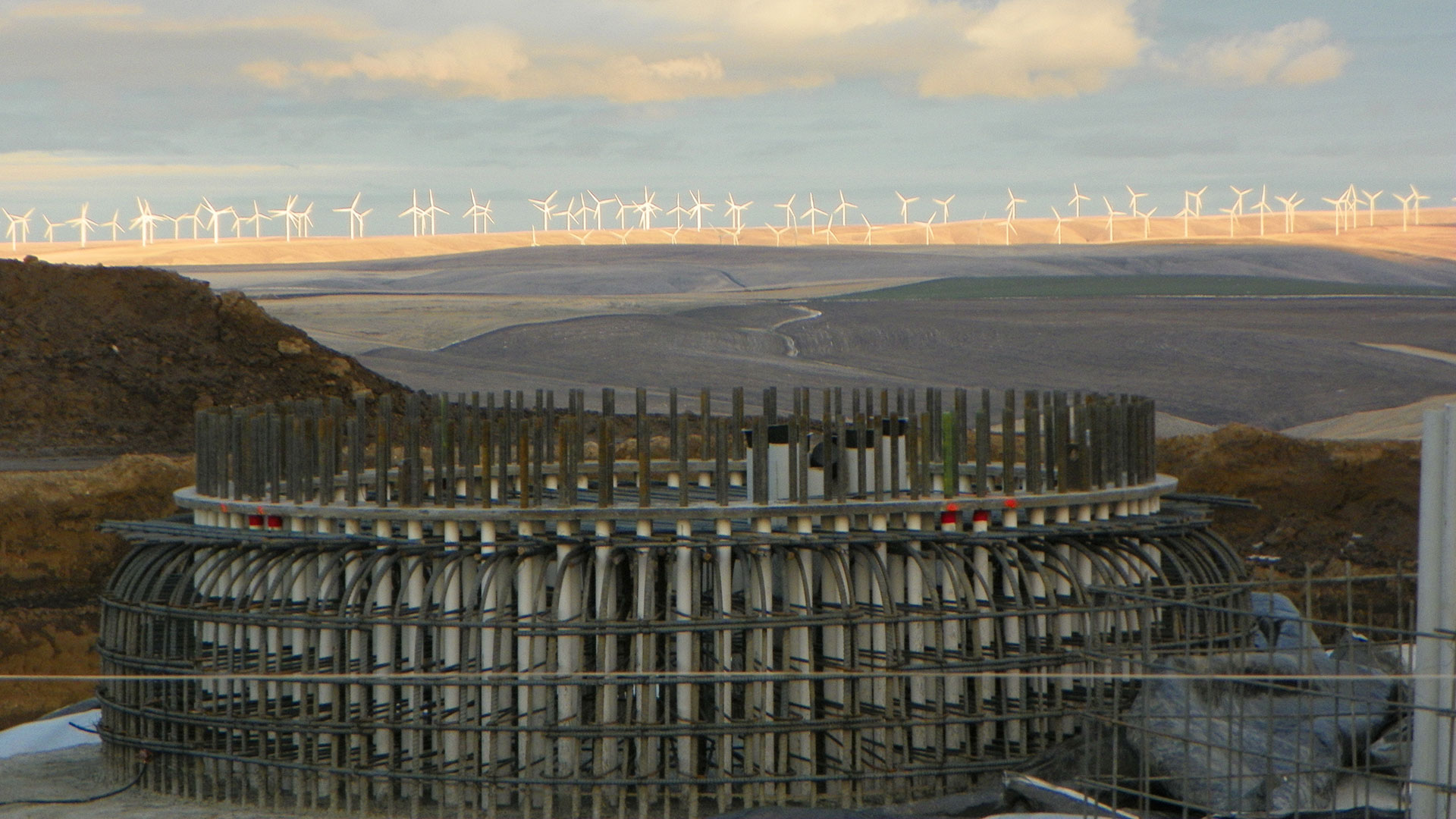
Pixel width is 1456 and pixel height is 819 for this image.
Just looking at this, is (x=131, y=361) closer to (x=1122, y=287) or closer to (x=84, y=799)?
(x=84, y=799)

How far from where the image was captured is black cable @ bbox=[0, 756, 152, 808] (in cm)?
1316

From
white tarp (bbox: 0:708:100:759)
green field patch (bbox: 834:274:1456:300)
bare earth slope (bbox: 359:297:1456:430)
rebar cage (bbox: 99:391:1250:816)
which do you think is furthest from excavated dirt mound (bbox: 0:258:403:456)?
green field patch (bbox: 834:274:1456:300)

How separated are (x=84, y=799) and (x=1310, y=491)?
70.8 feet

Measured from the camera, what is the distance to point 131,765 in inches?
529

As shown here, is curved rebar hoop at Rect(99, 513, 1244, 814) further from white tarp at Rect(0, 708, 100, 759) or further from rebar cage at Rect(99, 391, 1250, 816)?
white tarp at Rect(0, 708, 100, 759)

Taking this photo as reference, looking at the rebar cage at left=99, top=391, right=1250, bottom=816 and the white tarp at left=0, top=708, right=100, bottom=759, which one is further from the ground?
the rebar cage at left=99, top=391, right=1250, bottom=816

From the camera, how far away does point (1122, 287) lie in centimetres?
9612

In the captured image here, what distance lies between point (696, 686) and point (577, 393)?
5243mm

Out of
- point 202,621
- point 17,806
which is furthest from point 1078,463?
point 17,806

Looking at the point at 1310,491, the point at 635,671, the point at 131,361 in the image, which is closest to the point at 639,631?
the point at 635,671

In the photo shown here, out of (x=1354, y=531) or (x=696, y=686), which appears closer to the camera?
(x=696, y=686)

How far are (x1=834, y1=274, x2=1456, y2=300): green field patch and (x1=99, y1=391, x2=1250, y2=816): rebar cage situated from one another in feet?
237

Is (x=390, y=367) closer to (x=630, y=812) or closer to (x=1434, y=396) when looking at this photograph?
(x=1434, y=396)

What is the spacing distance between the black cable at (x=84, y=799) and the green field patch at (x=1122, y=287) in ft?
242
